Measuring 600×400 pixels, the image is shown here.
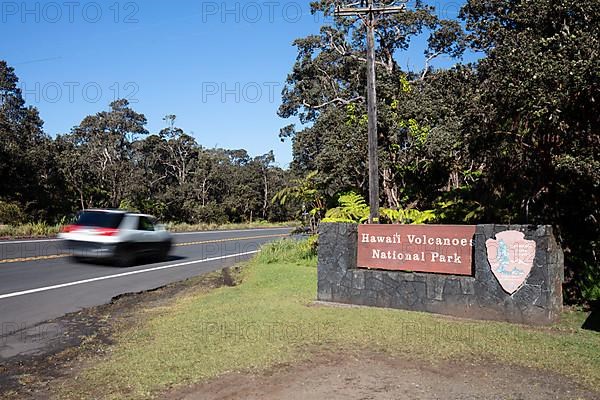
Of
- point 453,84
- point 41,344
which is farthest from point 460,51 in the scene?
point 41,344

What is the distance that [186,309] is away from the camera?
894cm

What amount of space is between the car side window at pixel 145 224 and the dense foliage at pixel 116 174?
12.7 m

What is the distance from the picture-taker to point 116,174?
3656 cm

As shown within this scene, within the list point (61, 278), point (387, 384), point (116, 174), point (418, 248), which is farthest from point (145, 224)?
point (116, 174)

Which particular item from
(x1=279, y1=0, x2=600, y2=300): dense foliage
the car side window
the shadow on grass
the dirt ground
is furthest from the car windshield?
the shadow on grass

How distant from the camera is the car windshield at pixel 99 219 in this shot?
1499cm

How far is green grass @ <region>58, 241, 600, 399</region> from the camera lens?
17.7 feet

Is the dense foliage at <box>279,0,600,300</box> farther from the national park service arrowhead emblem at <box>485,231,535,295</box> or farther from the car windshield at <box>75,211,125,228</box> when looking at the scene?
the car windshield at <box>75,211,125,228</box>

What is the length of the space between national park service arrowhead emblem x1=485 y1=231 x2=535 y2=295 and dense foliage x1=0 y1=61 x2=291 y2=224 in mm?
24705

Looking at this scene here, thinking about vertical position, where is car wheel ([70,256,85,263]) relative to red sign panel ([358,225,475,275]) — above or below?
below

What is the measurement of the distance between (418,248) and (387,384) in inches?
151

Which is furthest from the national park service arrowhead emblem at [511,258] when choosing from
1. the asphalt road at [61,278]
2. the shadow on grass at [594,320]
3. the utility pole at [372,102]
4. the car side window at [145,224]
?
the car side window at [145,224]

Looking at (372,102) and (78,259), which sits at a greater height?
(372,102)

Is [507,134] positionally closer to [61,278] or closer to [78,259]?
[61,278]
